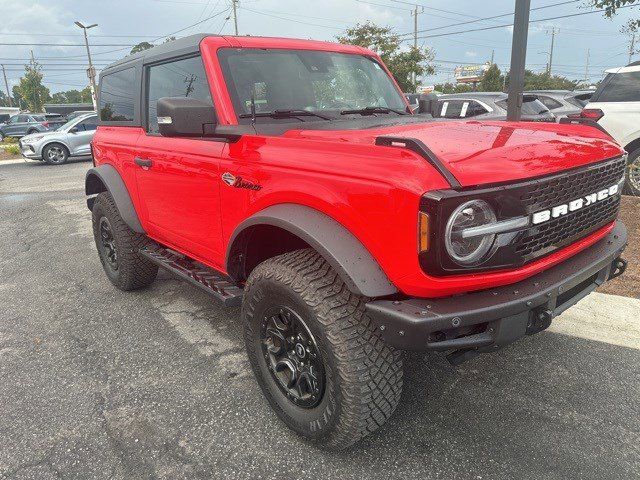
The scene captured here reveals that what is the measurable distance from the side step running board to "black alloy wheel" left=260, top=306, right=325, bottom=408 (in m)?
0.42

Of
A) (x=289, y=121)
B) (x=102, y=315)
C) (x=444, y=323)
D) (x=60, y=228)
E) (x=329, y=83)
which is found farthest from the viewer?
(x=60, y=228)

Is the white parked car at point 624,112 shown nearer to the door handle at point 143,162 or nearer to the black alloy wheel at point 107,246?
the door handle at point 143,162

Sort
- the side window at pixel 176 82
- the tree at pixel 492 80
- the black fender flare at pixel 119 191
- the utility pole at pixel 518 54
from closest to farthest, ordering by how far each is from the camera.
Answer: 1. the side window at pixel 176 82
2. the black fender flare at pixel 119 191
3. the utility pole at pixel 518 54
4. the tree at pixel 492 80

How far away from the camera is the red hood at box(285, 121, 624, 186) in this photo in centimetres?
184

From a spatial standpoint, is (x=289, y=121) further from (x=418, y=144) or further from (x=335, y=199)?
(x=418, y=144)

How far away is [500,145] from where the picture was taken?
205cm

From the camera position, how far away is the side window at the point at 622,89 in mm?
6609

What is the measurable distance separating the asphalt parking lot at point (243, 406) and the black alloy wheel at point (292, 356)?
26 centimetres

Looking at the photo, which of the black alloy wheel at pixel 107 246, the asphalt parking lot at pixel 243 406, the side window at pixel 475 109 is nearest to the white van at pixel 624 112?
the side window at pixel 475 109

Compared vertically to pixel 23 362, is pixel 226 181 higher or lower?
higher

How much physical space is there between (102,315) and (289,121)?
239 centimetres

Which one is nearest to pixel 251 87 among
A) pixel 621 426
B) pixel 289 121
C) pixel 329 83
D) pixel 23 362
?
pixel 289 121

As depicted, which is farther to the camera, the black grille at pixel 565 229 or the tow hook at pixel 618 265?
the tow hook at pixel 618 265

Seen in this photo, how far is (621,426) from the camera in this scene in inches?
95.3
